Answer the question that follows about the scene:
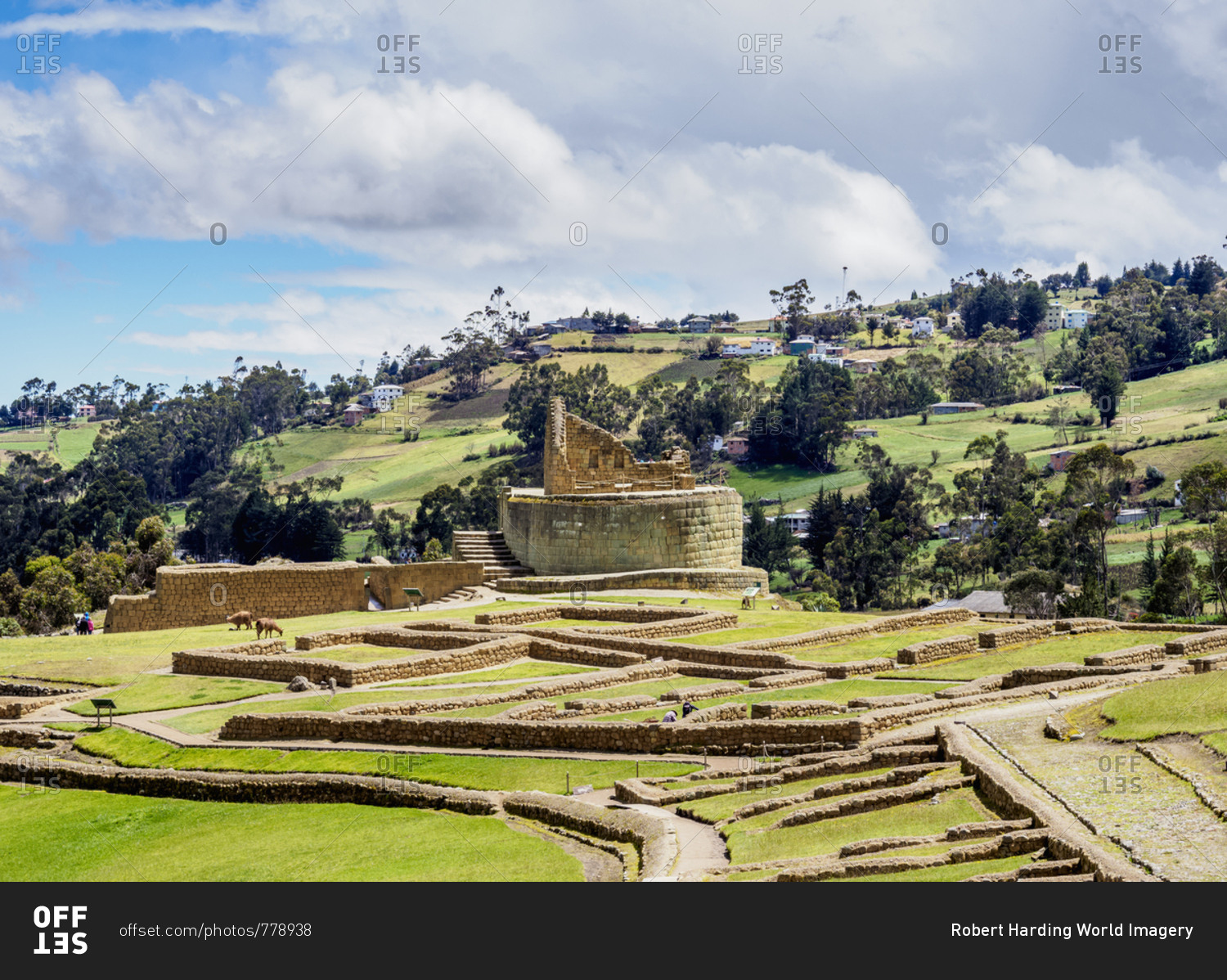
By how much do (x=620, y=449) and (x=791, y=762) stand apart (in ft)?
115

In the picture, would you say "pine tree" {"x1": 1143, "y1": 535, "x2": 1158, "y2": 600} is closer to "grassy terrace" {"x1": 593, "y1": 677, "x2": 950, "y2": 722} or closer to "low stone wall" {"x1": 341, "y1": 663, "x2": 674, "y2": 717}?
"grassy terrace" {"x1": 593, "y1": 677, "x2": 950, "y2": 722}

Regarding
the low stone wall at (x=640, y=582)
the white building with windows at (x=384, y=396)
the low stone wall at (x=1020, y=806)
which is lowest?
the low stone wall at (x=1020, y=806)

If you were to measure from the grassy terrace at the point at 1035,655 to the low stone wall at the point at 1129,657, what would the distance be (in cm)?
80

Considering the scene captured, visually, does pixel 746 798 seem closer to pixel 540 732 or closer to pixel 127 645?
pixel 540 732

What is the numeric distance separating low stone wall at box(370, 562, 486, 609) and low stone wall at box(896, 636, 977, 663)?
56.7ft

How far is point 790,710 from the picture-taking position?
2311cm

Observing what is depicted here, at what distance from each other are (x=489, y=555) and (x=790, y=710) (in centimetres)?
2662

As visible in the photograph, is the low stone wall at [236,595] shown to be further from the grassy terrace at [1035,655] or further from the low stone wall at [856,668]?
the grassy terrace at [1035,655]

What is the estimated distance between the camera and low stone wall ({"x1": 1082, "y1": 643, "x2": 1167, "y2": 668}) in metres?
26.9

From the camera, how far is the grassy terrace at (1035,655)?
2766 centimetres

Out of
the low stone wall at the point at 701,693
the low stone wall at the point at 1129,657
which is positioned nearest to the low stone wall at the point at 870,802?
the low stone wall at the point at 701,693

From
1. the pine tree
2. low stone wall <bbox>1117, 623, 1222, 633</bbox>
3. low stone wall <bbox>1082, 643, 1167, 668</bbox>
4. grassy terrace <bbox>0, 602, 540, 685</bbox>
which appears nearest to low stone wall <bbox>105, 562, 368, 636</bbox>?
grassy terrace <bbox>0, 602, 540, 685</bbox>

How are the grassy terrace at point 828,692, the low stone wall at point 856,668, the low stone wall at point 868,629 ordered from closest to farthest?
the grassy terrace at point 828,692, the low stone wall at point 856,668, the low stone wall at point 868,629

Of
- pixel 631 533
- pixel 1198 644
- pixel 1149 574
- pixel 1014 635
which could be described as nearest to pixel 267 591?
pixel 631 533
